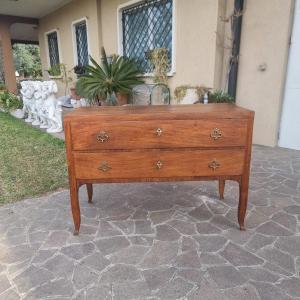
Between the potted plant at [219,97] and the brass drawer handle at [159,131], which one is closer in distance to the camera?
the brass drawer handle at [159,131]

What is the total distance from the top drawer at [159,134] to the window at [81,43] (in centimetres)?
646

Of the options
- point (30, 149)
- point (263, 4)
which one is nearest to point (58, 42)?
point (30, 149)

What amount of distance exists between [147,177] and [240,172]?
63 cm

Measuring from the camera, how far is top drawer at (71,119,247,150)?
171 centimetres

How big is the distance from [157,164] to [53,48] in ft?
29.9

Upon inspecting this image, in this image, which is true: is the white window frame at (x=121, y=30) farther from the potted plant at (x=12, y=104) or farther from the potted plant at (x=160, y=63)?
the potted plant at (x=12, y=104)

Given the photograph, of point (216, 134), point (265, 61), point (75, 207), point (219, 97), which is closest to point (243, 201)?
point (216, 134)

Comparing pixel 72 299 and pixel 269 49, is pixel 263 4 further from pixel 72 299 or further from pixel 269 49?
pixel 72 299

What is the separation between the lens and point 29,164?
356 centimetres

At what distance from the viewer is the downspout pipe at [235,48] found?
153 inches

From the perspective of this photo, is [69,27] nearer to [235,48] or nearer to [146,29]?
[146,29]

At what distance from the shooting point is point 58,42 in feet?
28.1

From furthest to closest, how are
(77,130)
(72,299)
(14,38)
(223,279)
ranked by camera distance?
(14,38)
(77,130)
(223,279)
(72,299)

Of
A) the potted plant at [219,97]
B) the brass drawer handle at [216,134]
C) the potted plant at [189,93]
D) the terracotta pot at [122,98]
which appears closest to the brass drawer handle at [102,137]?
the brass drawer handle at [216,134]
